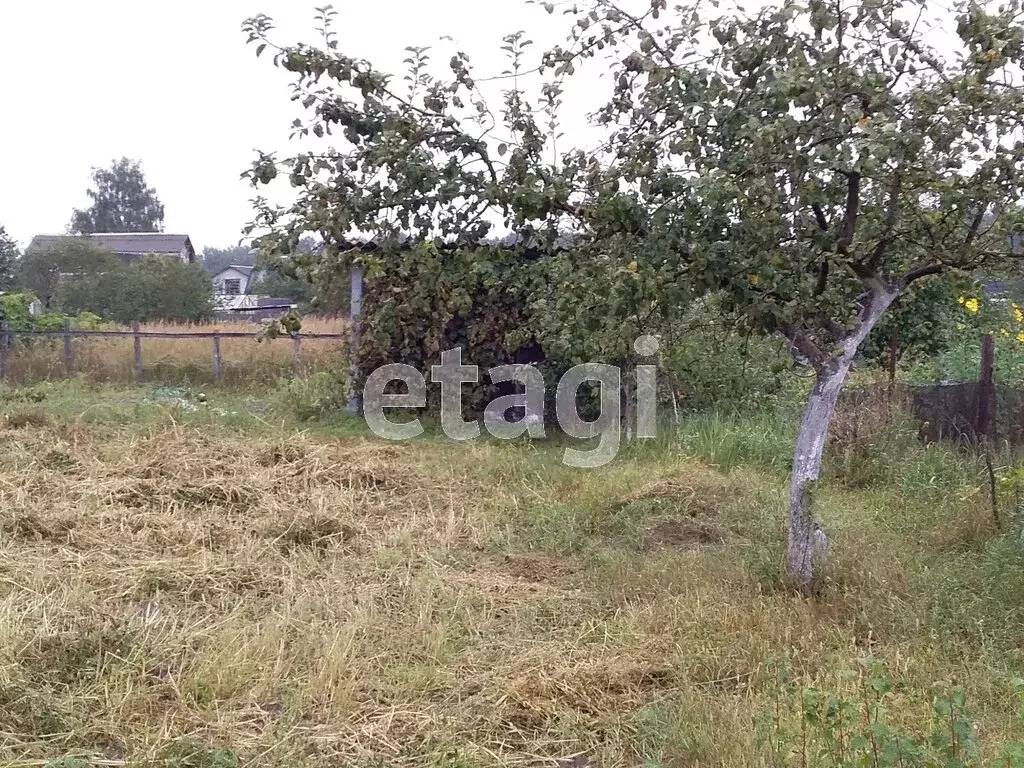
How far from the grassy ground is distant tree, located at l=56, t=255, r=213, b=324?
14458mm

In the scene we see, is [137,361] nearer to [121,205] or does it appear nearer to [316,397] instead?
[316,397]

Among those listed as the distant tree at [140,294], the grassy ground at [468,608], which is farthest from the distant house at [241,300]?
the grassy ground at [468,608]

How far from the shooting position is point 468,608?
427 centimetres

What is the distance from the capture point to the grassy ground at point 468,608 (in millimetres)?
3135

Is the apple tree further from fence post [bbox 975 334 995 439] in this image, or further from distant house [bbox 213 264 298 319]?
distant house [bbox 213 264 298 319]

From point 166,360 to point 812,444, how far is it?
11419mm

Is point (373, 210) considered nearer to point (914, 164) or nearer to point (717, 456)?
point (914, 164)

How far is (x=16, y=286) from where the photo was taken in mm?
24719

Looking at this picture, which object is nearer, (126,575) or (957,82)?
(957,82)

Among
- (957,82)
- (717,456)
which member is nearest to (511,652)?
(957,82)

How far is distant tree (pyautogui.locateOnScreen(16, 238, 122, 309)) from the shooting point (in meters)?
21.9

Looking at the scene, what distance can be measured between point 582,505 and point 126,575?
292 centimetres

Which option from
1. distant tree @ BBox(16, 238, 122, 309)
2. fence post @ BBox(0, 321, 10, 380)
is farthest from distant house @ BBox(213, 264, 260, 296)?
fence post @ BBox(0, 321, 10, 380)

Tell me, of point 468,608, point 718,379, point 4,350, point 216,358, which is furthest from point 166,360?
point 468,608
